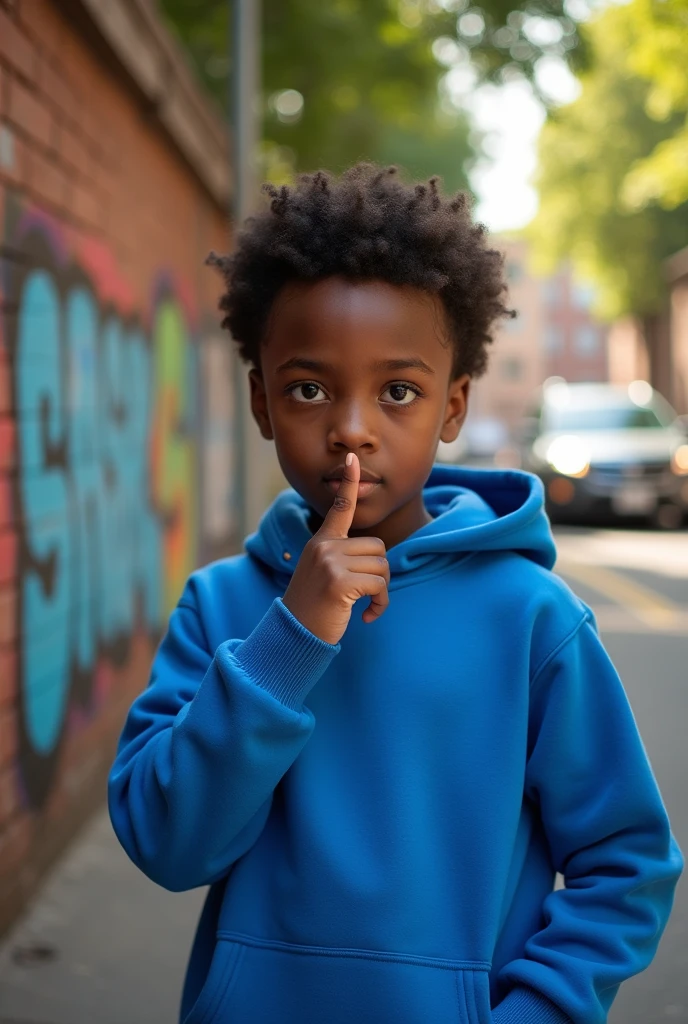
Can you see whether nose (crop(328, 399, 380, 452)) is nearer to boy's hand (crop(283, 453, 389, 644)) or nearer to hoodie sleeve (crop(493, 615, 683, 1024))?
boy's hand (crop(283, 453, 389, 644))

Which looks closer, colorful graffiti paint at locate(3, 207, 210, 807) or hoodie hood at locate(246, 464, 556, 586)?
hoodie hood at locate(246, 464, 556, 586)

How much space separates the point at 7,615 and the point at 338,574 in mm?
2071

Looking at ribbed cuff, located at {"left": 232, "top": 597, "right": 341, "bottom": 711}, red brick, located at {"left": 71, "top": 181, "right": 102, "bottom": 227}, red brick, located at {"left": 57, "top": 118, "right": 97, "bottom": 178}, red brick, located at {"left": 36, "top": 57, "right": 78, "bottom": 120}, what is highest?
red brick, located at {"left": 36, "top": 57, "right": 78, "bottom": 120}

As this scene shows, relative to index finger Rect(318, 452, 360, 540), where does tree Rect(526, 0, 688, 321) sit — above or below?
above

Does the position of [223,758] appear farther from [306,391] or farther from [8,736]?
[8,736]

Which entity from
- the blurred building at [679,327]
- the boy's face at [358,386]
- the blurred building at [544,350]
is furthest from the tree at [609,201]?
the blurred building at [544,350]

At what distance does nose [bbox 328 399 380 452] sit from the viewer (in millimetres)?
1432

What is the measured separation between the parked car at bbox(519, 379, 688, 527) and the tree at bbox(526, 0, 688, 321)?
1581 cm

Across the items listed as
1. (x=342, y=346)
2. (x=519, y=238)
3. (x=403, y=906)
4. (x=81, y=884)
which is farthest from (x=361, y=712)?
(x=519, y=238)

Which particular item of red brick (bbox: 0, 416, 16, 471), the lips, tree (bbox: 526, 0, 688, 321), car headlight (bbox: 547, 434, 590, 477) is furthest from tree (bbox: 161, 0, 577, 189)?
tree (bbox: 526, 0, 688, 321)

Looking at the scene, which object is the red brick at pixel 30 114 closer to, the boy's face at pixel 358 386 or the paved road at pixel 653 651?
the boy's face at pixel 358 386

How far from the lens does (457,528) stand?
5.45 feet

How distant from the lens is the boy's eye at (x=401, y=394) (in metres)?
1.48

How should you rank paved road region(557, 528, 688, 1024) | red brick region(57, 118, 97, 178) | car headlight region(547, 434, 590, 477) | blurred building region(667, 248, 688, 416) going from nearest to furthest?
paved road region(557, 528, 688, 1024), red brick region(57, 118, 97, 178), car headlight region(547, 434, 590, 477), blurred building region(667, 248, 688, 416)
